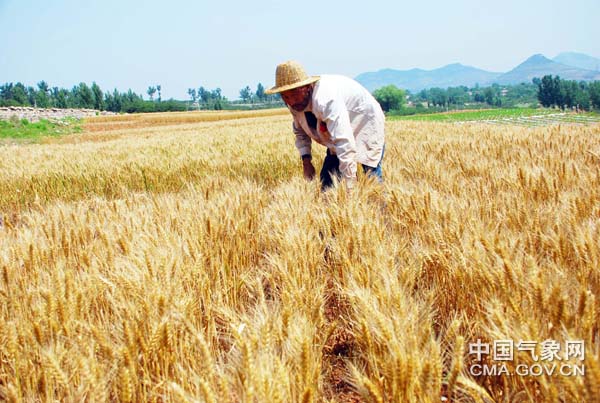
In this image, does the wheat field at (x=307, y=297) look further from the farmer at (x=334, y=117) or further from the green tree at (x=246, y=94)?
the green tree at (x=246, y=94)

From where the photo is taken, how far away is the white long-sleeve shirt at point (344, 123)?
2.86m

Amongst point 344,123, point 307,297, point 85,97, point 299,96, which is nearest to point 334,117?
point 344,123

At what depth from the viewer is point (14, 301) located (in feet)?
5.05

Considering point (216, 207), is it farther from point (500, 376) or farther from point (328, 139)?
point (500, 376)

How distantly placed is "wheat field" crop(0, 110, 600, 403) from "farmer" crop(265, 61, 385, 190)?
0.29m

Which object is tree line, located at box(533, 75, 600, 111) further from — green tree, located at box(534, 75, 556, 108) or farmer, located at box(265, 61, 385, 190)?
farmer, located at box(265, 61, 385, 190)

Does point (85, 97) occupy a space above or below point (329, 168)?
above

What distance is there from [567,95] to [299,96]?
299 feet

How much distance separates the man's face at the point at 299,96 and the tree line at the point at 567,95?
80887mm

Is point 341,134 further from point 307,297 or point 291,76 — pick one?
point 307,297

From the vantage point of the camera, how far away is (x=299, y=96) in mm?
2941

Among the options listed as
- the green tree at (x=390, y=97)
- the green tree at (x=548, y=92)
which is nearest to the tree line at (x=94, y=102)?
the green tree at (x=390, y=97)

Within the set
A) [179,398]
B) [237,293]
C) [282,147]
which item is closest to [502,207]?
[237,293]

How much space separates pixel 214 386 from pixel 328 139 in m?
2.44
